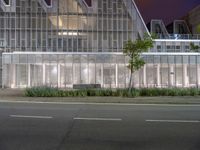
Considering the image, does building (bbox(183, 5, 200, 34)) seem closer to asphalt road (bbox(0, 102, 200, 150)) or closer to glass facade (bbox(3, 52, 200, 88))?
glass facade (bbox(3, 52, 200, 88))

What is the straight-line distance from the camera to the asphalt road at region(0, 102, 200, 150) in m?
8.92

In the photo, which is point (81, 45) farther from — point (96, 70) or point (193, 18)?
point (193, 18)

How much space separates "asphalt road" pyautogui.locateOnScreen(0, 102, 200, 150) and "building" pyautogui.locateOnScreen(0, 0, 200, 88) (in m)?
41.2

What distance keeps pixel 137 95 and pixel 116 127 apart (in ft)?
53.4

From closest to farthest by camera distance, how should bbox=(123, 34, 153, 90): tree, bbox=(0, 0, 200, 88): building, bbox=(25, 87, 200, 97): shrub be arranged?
bbox=(25, 87, 200, 97): shrub < bbox=(123, 34, 153, 90): tree < bbox=(0, 0, 200, 88): building

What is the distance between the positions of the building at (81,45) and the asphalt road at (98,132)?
135 feet

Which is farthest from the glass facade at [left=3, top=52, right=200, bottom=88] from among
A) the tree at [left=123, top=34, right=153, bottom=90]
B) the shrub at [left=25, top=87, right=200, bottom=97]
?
the shrub at [left=25, top=87, right=200, bottom=97]

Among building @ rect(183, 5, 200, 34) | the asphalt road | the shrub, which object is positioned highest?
building @ rect(183, 5, 200, 34)

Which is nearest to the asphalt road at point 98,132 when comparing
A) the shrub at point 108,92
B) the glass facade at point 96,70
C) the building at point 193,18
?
the shrub at point 108,92

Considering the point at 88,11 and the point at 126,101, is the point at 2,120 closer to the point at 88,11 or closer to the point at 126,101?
the point at 126,101

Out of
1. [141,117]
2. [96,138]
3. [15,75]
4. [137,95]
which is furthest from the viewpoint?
[15,75]

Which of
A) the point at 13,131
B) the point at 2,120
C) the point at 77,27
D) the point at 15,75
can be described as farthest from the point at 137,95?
the point at 77,27

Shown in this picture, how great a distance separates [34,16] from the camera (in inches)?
2603

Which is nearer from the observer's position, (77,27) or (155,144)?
Result: (155,144)
